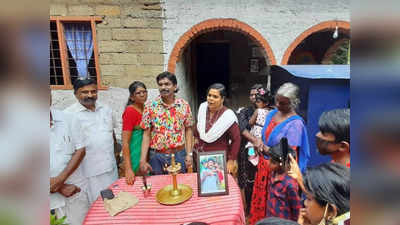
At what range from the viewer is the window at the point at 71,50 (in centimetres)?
370

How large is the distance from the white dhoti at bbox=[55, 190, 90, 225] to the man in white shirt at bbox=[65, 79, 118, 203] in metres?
0.19

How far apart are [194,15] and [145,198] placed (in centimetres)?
314

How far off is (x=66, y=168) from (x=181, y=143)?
1.12 m

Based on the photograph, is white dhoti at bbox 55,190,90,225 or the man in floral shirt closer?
white dhoti at bbox 55,190,90,225

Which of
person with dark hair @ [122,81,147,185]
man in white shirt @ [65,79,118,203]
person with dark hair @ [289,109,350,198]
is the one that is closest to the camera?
person with dark hair @ [289,109,350,198]

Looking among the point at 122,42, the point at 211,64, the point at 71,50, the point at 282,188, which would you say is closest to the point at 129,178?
the point at 282,188

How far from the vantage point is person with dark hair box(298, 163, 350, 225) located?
3.85 feet

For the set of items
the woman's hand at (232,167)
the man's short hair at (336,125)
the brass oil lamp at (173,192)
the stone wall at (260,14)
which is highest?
the stone wall at (260,14)

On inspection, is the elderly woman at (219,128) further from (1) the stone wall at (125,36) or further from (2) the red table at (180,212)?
(1) the stone wall at (125,36)

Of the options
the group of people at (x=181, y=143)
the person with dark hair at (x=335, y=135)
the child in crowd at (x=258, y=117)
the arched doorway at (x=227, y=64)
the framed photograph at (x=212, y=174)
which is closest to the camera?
the person with dark hair at (x=335, y=135)

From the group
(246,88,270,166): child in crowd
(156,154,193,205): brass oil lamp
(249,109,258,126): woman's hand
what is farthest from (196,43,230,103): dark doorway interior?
(156,154,193,205): brass oil lamp

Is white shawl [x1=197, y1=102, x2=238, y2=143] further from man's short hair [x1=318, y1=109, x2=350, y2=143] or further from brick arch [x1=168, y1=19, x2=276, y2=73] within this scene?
brick arch [x1=168, y1=19, x2=276, y2=73]

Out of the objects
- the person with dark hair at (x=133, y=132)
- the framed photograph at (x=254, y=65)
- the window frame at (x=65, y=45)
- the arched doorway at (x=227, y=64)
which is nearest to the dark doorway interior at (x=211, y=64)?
the arched doorway at (x=227, y=64)

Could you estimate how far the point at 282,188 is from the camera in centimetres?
211
